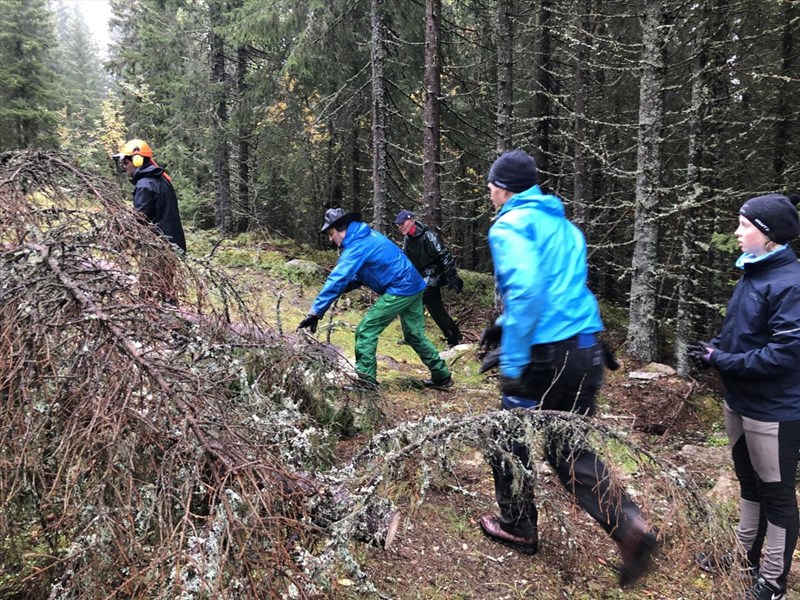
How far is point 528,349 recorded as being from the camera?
9.13 ft

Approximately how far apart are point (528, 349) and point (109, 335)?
77.8 inches

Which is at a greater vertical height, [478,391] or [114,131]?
[114,131]

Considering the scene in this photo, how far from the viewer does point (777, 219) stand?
9.07 feet

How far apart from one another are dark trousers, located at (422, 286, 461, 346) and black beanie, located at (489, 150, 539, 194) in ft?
17.7

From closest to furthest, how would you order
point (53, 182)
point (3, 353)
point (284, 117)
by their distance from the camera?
1. point (3, 353)
2. point (53, 182)
3. point (284, 117)

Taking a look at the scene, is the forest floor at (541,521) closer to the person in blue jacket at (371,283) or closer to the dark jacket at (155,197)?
the person in blue jacket at (371,283)

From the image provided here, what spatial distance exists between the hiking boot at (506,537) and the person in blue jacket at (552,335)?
0.49 metres

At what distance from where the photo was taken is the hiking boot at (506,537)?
3252 millimetres

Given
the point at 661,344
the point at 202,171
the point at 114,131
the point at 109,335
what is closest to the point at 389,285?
the point at 109,335

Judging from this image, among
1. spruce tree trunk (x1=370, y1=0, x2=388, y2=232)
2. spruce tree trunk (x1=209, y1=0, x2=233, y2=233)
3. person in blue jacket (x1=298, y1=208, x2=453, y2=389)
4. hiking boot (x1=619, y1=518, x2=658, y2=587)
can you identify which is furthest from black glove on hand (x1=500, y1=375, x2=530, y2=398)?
spruce tree trunk (x1=209, y1=0, x2=233, y2=233)

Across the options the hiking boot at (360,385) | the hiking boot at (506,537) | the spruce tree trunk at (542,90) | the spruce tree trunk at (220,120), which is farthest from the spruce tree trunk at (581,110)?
the spruce tree trunk at (220,120)

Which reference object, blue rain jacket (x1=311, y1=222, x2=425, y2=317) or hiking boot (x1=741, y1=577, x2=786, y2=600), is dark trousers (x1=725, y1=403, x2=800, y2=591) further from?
blue rain jacket (x1=311, y1=222, x2=425, y2=317)

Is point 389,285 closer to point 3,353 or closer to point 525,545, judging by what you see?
point 525,545

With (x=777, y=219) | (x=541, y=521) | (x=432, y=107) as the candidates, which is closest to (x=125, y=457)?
(x=541, y=521)
